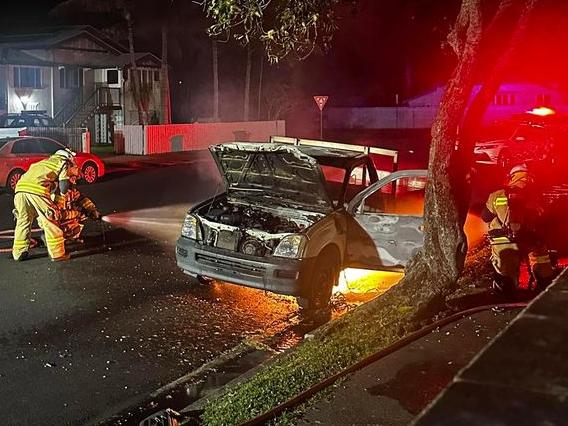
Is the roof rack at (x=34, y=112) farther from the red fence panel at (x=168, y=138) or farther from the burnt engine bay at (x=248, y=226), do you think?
the burnt engine bay at (x=248, y=226)

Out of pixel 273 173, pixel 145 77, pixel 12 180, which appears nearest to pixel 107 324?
pixel 273 173

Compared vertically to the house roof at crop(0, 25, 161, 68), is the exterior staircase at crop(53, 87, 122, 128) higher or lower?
lower

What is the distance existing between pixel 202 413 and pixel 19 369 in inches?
79.3

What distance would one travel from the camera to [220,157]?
28.6 feet

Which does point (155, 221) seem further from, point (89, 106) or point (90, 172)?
point (89, 106)

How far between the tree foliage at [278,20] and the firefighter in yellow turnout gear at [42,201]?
2.94m

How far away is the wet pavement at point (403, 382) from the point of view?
16.2ft

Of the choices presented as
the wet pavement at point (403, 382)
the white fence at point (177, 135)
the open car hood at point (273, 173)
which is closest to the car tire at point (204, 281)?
the open car hood at point (273, 173)

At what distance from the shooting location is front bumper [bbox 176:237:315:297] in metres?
7.63

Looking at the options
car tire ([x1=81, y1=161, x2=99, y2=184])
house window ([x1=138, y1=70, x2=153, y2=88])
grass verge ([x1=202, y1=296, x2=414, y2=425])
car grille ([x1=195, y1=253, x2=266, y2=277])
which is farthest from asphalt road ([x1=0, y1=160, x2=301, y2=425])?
house window ([x1=138, y1=70, x2=153, y2=88])

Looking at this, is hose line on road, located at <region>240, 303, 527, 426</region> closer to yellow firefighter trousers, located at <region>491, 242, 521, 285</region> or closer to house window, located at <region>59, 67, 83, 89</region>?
yellow firefighter trousers, located at <region>491, 242, 521, 285</region>

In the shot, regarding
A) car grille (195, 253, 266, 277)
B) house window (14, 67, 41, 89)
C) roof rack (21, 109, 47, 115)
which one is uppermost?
house window (14, 67, 41, 89)

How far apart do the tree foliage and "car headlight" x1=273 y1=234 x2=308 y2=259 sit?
244cm

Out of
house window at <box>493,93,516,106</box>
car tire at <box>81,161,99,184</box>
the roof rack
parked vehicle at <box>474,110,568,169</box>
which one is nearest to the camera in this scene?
car tire at <box>81,161,99,184</box>
